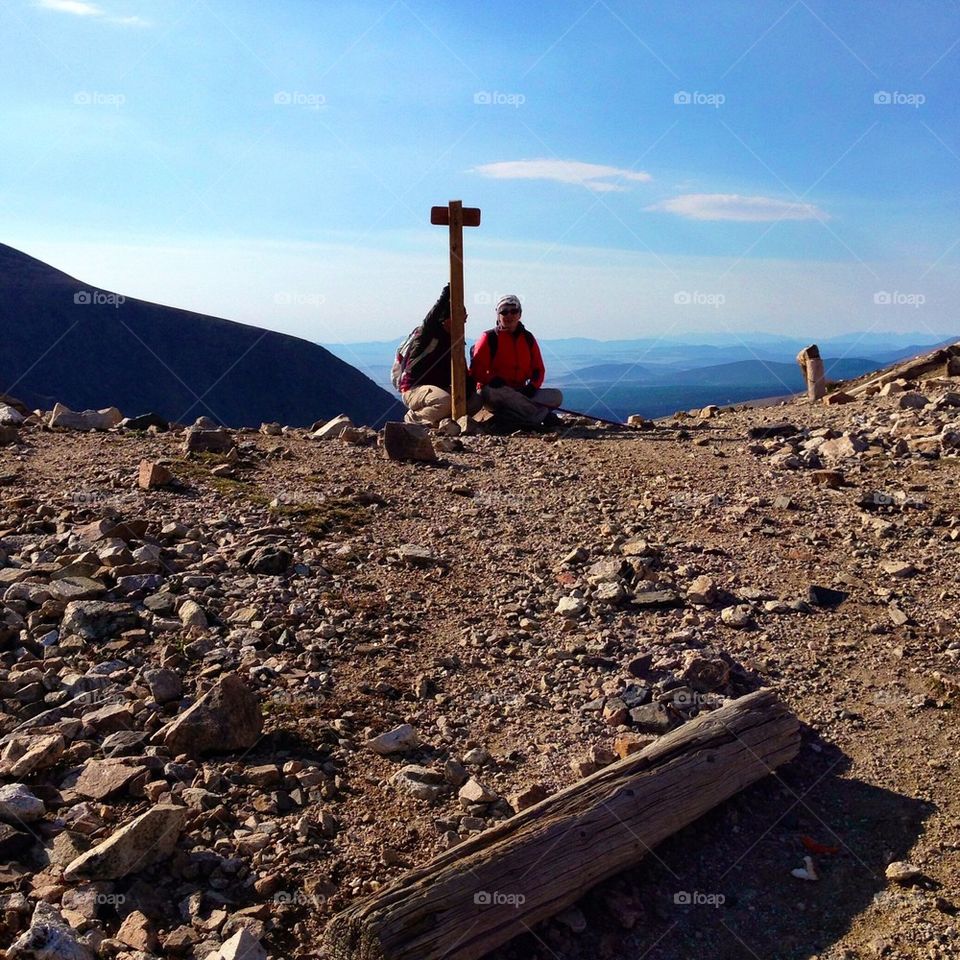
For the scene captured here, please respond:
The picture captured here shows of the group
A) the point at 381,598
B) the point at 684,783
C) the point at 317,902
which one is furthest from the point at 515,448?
the point at 317,902

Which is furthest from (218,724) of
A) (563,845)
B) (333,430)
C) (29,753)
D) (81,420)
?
(81,420)

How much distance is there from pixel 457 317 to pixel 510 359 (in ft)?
2.83

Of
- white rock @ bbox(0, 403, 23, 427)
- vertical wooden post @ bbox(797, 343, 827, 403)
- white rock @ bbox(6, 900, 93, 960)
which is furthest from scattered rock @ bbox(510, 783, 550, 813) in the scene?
vertical wooden post @ bbox(797, 343, 827, 403)

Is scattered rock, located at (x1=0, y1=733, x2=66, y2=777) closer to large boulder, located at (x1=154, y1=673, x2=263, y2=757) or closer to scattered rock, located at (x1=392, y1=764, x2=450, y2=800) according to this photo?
large boulder, located at (x1=154, y1=673, x2=263, y2=757)

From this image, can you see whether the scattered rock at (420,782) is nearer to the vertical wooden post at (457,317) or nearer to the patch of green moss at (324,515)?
the patch of green moss at (324,515)

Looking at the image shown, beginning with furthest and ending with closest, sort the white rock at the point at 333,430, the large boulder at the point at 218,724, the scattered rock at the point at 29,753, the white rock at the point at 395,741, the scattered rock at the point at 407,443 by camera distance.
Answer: the white rock at the point at 333,430 → the scattered rock at the point at 407,443 → the white rock at the point at 395,741 → the large boulder at the point at 218,724 → the scattered rock at the point at 29,753

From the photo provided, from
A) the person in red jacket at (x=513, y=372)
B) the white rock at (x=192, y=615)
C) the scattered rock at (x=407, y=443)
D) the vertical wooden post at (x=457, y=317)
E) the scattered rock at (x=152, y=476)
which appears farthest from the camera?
the person in red jacket at (x=513, y=372)

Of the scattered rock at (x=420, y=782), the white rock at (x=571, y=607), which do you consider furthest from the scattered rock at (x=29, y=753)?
the white rock at (x=571, y=607)

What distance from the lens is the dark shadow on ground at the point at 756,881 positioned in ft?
Result: 13.4

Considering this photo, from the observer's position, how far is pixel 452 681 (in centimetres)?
577

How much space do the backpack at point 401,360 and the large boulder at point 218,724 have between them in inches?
309

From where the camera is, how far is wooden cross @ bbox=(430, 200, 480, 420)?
11.5 m

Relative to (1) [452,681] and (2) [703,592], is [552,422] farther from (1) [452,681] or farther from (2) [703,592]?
(1) [452,681]

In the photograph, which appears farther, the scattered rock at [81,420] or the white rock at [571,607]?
the scattered rock at [81,420]
